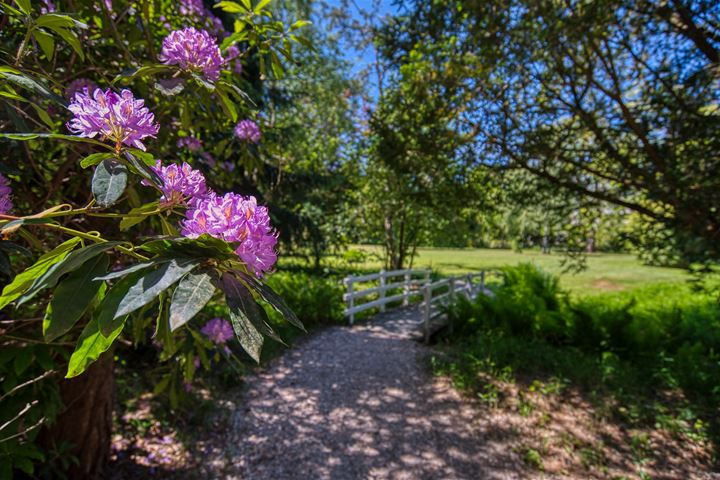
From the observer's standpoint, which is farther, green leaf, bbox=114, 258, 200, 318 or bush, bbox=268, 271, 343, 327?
bush, bbox=268, 271, 343, 327

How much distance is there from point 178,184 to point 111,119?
0.18 meters

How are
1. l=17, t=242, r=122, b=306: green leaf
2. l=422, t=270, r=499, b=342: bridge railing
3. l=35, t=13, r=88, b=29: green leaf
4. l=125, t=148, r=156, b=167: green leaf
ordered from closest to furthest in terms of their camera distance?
l=17, t=242, r=122, b=306: green leaf < l=125, t=148, r=156, b=167: green leaf < l=35, t=13, r=88, b=29: green leaf < l=422, t=270, r=499, b=342: bridge railing

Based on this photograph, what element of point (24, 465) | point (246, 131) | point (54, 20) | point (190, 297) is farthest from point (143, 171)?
point (24, 465)

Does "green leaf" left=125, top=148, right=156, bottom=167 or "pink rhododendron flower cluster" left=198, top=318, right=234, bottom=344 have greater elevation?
"green leaf" left=125, top=148, right=156, bottom=167

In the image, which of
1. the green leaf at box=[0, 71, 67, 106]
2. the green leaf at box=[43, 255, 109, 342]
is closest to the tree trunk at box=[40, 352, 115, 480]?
the green leaf at box=[0, 71, 67, 106]

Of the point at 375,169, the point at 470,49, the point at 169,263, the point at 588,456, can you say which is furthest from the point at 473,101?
the point at 375,169

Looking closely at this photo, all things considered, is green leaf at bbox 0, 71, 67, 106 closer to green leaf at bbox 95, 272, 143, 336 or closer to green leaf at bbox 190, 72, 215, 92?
green leaf at bbox 190, 72, 215, 92

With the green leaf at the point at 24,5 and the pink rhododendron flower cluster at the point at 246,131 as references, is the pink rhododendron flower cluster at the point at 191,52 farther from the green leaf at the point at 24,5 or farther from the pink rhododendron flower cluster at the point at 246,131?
the pink rhododendron flower cluster at the point at 246,131

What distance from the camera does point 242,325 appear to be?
0.60m

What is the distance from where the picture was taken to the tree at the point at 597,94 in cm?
255

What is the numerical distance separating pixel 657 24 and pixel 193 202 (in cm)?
367

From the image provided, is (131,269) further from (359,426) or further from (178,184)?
(359,426)

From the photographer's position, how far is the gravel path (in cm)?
286

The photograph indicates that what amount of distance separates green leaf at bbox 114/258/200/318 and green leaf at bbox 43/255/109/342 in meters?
0.08
